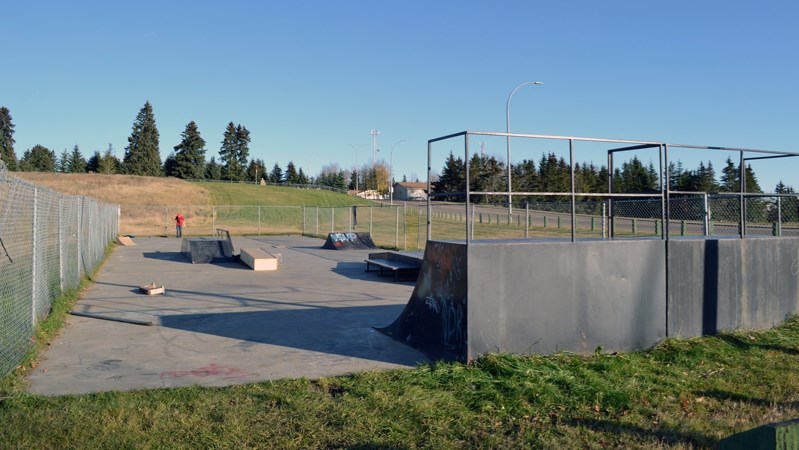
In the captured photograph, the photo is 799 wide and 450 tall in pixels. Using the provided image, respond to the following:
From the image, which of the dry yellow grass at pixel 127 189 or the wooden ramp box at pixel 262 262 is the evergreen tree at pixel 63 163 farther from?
the wooden ramp box at pixel 262 262

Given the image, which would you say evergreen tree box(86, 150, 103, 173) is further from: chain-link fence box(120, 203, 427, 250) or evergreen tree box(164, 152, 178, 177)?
chain-link fence box(120, 203, 427, 250)

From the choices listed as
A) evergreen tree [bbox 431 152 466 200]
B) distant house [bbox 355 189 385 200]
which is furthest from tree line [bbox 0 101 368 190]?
evergreen tree [bbox 431 152 466 200]

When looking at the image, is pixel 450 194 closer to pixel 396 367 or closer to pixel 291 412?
pixel 396 367

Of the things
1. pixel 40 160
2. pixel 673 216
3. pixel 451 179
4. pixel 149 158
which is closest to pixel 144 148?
pixel 149 158

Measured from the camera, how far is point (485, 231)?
32500 millimetres

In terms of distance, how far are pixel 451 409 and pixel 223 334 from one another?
14.4ft

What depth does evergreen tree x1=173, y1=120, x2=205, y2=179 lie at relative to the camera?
320ft

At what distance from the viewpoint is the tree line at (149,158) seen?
9438cm

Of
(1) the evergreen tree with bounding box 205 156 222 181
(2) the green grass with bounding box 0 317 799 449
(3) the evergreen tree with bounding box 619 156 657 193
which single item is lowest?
(2) the green grass with bounding box 0 317 799 449

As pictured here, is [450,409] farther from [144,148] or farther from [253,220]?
[144,148]

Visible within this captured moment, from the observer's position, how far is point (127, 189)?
7125 centimetres

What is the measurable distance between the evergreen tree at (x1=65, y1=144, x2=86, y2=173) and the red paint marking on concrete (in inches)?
4339

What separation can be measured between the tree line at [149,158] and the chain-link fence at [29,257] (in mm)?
86446

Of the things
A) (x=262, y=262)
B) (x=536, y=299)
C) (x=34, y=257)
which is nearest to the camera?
(x=536, y=299)
